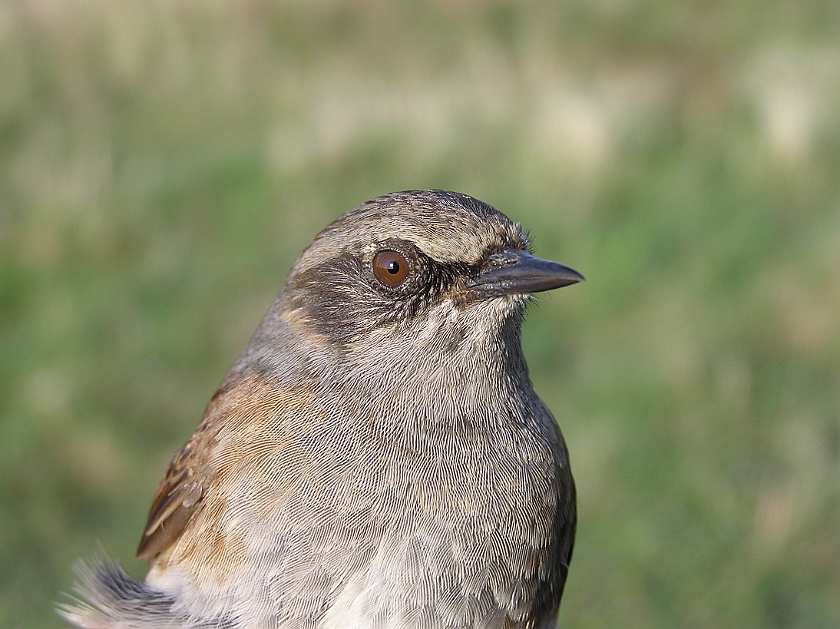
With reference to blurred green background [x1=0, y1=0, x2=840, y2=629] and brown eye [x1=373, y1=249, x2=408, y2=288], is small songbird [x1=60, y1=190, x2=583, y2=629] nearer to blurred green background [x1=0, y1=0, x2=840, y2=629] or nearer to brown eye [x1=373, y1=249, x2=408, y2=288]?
brown eye [x1=373, y1=249, x2=408, y2=288]

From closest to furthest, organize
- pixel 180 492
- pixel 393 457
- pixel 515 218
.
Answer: pixel 393 457, pixel 180 492, pixel 515 218

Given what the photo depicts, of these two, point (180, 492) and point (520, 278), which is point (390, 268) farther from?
point (180, 492)

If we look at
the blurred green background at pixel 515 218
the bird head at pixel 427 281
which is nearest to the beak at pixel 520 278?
the bird head at pixel 427 281

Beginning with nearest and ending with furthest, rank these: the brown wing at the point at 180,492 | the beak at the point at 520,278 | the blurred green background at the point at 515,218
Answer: the beak at the point at 520,278
the brown wing at the point at 180,492
the blurred green background at the point at 515,218

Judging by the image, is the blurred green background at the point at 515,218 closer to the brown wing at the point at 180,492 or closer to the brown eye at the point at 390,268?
the brown wing at the point at 180,492

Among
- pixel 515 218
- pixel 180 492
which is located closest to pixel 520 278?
pixel 180 492

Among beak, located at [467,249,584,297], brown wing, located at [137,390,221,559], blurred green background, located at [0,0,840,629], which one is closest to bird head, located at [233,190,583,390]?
beak, located at [467,249,584,297]

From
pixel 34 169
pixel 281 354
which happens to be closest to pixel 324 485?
pixel 281 354
